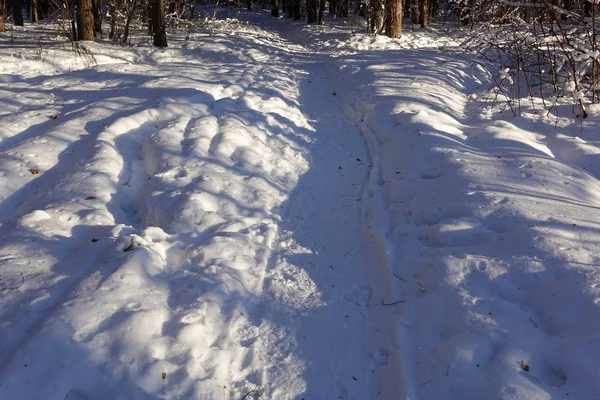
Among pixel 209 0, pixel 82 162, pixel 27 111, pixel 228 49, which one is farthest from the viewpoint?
pixel 209 0

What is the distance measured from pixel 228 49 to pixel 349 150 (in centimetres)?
894

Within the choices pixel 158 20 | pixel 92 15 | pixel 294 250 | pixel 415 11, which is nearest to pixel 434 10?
pixel 415 11

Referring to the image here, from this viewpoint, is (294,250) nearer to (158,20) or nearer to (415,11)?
(158,20)

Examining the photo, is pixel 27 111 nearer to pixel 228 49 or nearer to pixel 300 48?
pixel 228 49

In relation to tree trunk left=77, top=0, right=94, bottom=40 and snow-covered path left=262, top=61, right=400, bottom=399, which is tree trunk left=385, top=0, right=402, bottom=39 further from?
snow-covered path left=262, top=61, right=400, bottom=399

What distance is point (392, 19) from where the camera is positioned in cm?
1683

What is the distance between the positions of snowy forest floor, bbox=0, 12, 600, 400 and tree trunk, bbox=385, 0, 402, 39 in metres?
9.93

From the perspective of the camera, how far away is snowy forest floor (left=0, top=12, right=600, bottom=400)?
2855 millimetres

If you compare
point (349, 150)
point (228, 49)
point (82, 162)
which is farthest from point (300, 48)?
point (82, 162)

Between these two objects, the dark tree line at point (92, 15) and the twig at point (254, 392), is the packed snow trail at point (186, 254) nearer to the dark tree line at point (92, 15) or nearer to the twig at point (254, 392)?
the twig at point (254, 392)

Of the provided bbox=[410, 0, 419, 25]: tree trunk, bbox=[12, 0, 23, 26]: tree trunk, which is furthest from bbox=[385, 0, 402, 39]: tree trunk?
bbox=[12, 0, 23, 26]: tree trunk

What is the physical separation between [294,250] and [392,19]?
14874 mm

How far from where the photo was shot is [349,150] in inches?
260

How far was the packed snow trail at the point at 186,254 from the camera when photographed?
2895 millimetres
